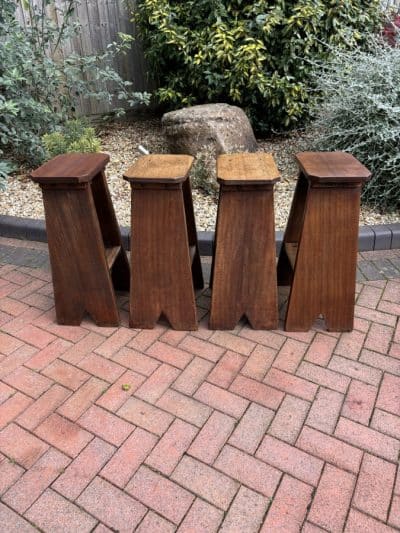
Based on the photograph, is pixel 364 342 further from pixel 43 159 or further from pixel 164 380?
pixel 43 159

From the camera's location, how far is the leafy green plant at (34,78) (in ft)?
12.7

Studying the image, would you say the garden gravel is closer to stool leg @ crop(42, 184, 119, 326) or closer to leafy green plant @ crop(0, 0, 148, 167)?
leafy green plant @ crop(0, 0, 148, 167)

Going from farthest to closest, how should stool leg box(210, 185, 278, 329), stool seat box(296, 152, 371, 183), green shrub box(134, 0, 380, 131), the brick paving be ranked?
1. green shrub box(134, 0, 380, 131)
2. stool leg box(210, 185, 278, 329)
3. stool seat box(296, 152, 371, 183)
4. the brick paving

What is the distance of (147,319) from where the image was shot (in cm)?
243

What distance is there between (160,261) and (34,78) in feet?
9.66

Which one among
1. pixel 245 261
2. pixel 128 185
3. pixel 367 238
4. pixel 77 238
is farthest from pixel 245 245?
pixel 128 185

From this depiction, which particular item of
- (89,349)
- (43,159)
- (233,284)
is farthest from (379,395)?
(43,159)

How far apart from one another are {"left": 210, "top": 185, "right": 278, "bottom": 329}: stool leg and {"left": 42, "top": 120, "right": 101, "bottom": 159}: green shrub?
87.2 inches

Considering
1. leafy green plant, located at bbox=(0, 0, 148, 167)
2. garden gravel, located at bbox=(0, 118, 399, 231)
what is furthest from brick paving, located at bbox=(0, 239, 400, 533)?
leafy green plant, located at bbox=(0, 0, 148, 167)

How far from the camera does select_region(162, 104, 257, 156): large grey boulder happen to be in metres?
3.88

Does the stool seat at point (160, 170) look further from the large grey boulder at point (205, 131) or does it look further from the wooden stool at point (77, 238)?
the large grey boulder at point (205, 131)

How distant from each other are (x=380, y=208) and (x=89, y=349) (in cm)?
257

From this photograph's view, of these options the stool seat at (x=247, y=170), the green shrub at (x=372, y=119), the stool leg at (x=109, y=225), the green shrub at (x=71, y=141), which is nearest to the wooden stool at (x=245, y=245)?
the stool seat at (x=247, y=170)

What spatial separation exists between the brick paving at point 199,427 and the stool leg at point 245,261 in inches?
4.4
